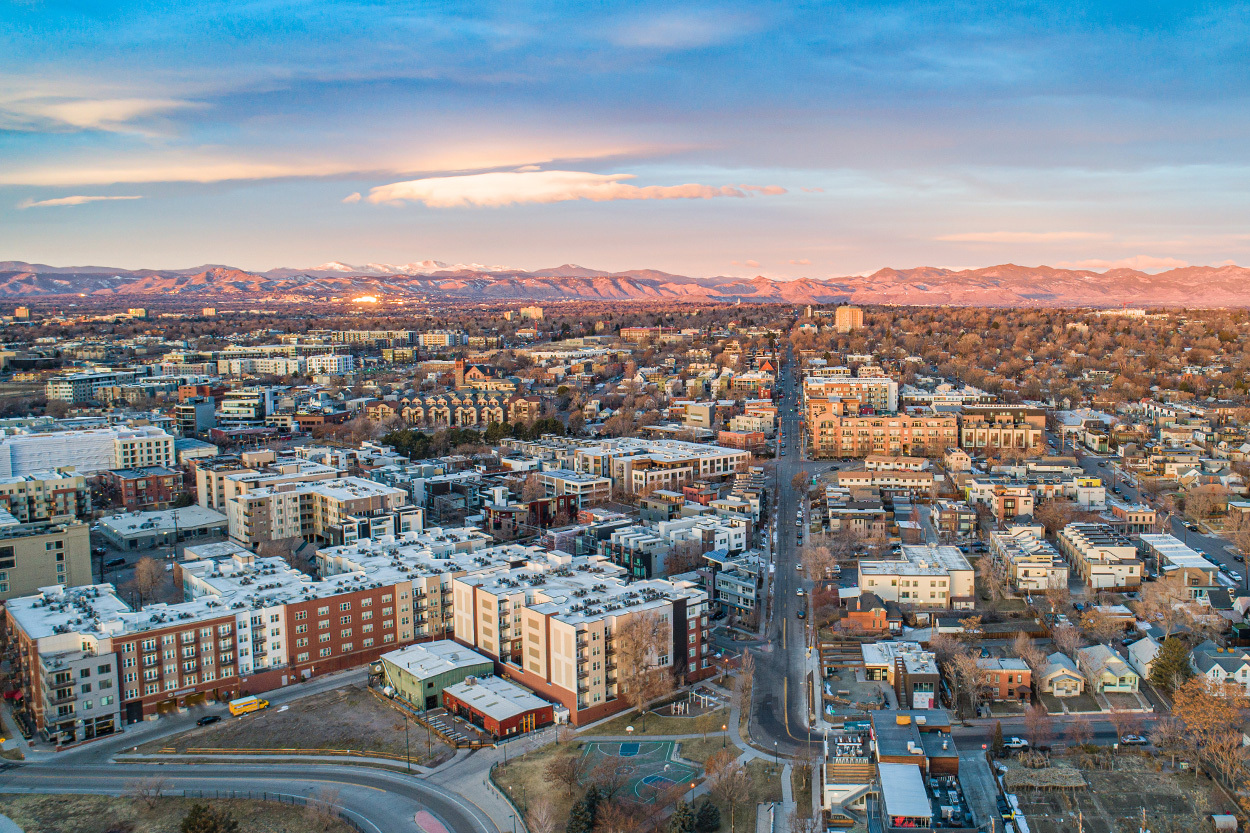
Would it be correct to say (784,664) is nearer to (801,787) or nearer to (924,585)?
(801,787)

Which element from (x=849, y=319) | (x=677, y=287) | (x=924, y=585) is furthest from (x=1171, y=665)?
(x=677, y=287)

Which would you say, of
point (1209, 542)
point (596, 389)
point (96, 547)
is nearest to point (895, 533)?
point (1209, 542)

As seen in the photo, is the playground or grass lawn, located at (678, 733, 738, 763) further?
grass lawn, located at (678, 733, 738, 763)

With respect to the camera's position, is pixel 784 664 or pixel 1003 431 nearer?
pixel 784 664

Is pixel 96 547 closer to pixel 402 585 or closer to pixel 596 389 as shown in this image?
pixel 402 585

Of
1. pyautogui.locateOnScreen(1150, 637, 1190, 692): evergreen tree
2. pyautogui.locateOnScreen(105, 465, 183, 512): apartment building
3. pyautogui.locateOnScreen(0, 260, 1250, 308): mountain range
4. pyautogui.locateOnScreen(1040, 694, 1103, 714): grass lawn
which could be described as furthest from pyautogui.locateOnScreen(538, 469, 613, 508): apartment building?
pyautogui.locateOnScreen(0, 260, 1250, 308): mountain range

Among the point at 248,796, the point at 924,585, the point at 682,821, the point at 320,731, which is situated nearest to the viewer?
the point at 682,821

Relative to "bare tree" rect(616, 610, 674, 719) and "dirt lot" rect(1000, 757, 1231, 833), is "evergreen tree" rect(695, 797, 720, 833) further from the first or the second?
"dirt lot" rect(1000, 757, 1231, 833)

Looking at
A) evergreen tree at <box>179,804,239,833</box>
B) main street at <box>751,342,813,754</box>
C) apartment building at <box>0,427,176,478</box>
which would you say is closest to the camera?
evergreen tree at <box>179,804,239,833</box>

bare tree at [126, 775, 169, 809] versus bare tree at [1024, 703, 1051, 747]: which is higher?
bare tree at [1024, 703, 1051, 747]
